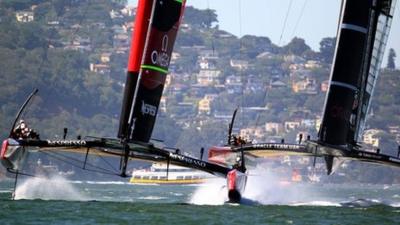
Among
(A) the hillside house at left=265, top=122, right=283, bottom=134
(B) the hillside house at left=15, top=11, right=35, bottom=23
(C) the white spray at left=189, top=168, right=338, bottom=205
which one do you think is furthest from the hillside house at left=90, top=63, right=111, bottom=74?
(C) the white spray at left=189, top=168, right=338, bottom=205

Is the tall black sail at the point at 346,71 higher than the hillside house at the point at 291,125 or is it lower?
higher

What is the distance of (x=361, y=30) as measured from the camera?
3422cm

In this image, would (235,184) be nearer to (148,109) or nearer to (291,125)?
(148,109)

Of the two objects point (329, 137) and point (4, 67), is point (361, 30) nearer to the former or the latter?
point (329, 137)

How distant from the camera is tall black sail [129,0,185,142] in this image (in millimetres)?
33344

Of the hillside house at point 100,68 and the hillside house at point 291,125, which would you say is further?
the hillside house at point 100,68

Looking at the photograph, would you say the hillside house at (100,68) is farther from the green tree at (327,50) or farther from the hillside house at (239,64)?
the green tree at (327,50)

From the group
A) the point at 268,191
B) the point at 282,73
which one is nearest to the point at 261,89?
the point at 282,73

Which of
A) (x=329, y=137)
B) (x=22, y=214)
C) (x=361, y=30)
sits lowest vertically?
(x=22, y=214)

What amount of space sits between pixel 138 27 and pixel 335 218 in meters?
→ 7.23

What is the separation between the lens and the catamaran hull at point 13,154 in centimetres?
3350

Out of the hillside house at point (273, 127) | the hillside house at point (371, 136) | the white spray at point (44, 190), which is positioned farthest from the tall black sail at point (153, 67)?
the hillside house at point (273, 127)

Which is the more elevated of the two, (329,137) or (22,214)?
(329,137)

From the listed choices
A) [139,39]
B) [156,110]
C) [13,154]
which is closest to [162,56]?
[156,110]
